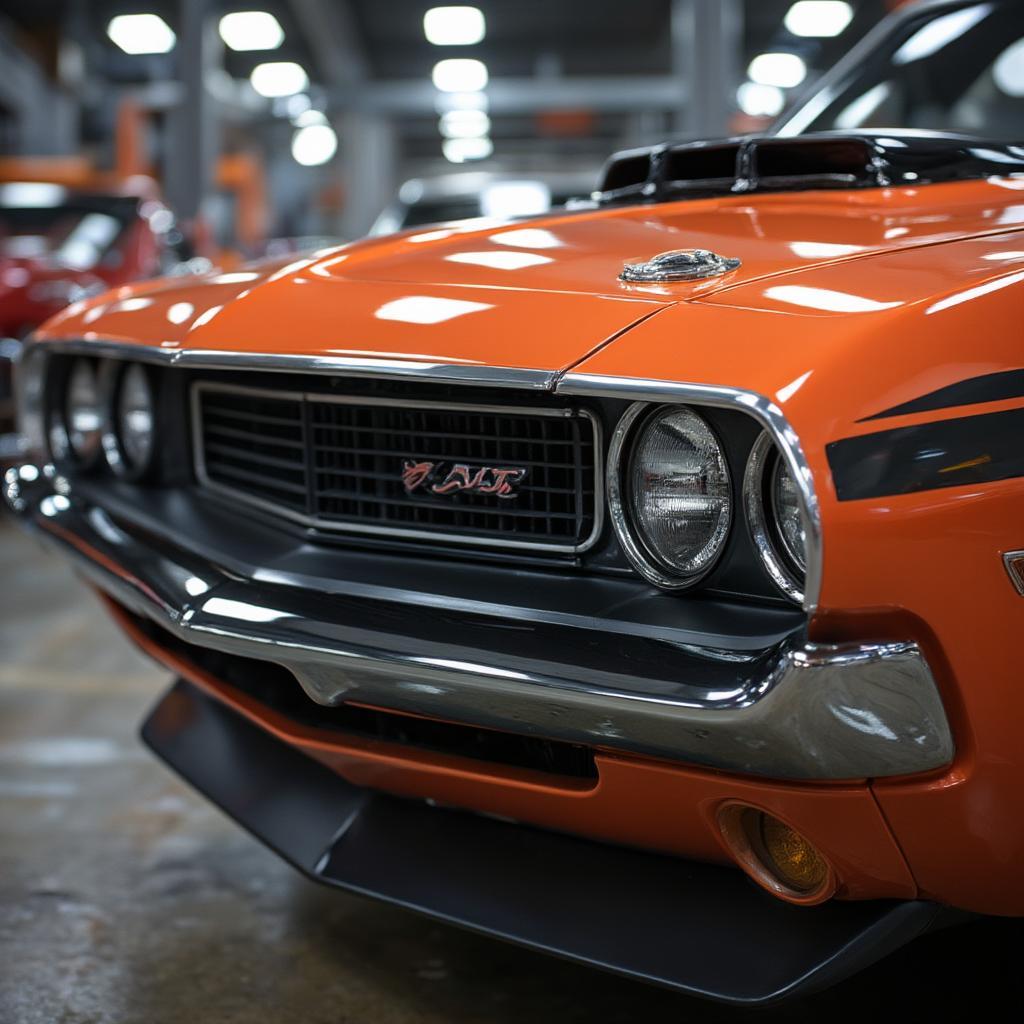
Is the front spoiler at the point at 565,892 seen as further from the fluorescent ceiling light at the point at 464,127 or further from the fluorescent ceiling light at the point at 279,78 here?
the fluorescent ceiling light at the point at 464,127

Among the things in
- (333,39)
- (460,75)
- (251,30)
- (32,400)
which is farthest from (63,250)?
(251,30)

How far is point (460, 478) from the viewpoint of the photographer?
1490mm

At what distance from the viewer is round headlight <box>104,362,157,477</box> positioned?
79.0 inches

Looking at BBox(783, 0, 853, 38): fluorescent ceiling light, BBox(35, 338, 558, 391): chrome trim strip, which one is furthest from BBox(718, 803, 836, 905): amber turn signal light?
BBox(783, 0, 853, 38): fluorescent ceiling light

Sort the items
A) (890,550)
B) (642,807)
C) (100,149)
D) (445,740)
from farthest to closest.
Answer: (100,149) < (445,740) < (642,807) < (890,550)

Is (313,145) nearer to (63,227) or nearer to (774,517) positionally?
(63,227)

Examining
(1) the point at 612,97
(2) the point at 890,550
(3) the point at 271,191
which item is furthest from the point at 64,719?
(3) the point at 271,191

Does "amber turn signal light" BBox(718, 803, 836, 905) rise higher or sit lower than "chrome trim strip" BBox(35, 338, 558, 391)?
lower

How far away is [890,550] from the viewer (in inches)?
42.7

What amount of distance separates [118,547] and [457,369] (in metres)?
0.71

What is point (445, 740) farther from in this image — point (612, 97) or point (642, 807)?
point (612, 97)

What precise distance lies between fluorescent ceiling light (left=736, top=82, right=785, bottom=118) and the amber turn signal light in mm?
4433

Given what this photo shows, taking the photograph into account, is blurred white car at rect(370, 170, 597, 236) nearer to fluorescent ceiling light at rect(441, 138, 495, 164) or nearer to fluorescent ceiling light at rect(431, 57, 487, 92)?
fluorescent ceiling light at rect(431, 57, 487, 92)

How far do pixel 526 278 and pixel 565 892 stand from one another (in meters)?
0.70
